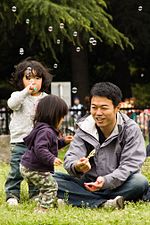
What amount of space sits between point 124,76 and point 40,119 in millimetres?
20613

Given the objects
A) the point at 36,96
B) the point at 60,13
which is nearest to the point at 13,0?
the point at 60,13

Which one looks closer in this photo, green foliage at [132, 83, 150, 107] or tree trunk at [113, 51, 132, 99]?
tree trunk at [113, 51, 132, 99]

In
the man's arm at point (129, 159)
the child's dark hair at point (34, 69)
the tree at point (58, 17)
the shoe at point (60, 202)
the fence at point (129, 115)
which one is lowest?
the fence at point (129, 115)

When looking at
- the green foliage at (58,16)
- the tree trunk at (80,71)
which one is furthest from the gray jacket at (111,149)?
the tree trunk at (80,71)

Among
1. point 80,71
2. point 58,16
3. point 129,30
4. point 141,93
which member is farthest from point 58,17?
point 141,93

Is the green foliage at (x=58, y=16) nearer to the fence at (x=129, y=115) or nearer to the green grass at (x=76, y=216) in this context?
the fence at (x=129, y=115)

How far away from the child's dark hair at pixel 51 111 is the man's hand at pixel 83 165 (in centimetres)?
47

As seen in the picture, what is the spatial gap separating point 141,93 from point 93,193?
22313 mm

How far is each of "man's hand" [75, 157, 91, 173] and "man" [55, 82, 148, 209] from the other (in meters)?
0.10

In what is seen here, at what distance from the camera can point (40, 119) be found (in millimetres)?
6074


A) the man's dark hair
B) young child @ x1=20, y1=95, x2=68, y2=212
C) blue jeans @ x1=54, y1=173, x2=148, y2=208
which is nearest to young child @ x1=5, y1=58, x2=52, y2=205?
blue jeans @ x1=54, y1=173, x2=148, y2=208

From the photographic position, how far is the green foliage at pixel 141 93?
27531mm

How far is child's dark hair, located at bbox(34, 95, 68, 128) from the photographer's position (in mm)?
6039

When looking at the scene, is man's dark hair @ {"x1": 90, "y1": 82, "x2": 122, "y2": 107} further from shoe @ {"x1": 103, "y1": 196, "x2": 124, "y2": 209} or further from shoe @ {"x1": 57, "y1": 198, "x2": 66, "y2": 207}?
shoe @ {"x1": 57, "y1": 198, "x2": 66, "y2": 207}
